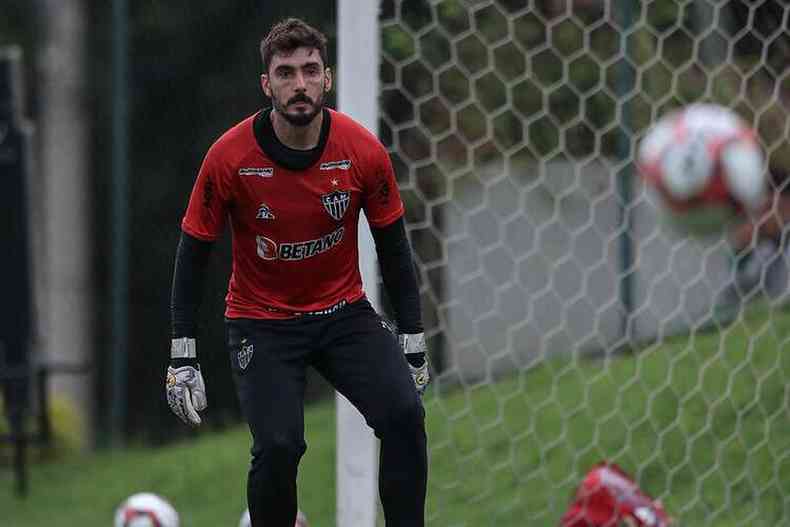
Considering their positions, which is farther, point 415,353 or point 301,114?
point 415,353

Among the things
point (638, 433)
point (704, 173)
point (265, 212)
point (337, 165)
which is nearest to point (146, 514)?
point (265, 212)

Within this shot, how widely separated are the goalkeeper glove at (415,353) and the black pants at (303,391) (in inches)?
4.5

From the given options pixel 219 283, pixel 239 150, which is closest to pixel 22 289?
pixel 219 283

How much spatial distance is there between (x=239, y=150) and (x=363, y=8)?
106 cm

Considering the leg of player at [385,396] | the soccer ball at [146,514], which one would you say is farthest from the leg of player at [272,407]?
the soccer ball at [146,514]

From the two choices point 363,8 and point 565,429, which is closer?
point 363,8

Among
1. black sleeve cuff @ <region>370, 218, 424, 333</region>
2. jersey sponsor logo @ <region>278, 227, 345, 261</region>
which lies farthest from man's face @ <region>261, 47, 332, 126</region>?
black sleeve cuff @ <region>370, 218, 424, 333</region>

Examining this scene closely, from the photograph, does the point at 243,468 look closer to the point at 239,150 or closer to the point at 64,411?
the point at 64,411

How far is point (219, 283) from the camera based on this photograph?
Result: 9141 millimetres

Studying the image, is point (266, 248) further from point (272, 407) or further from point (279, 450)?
point (279, 450)

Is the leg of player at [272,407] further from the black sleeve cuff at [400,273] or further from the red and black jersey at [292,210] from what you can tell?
the black sleeve cuff at [400,273]

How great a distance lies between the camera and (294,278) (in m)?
A: 4.80

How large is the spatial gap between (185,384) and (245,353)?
206 mm

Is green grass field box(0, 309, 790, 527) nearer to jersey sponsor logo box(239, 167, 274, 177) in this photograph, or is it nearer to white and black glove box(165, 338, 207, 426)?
white and black glove box(165, 338, 207, 426)
